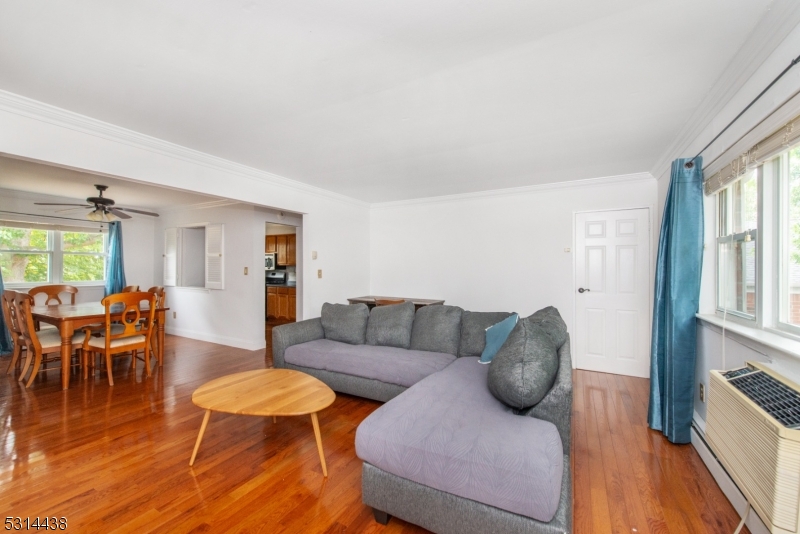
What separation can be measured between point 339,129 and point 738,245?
9.86 feet

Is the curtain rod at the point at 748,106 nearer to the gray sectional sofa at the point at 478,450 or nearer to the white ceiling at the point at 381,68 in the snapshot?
the white ceiling at the point at 381,68

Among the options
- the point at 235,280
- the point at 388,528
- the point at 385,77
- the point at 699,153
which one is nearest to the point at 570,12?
the point at 385,77

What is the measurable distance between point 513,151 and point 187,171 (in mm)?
3172

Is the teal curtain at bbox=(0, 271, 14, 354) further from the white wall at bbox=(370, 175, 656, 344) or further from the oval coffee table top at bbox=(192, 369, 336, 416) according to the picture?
the white wall at bbox=(370, 175, 656, 344)

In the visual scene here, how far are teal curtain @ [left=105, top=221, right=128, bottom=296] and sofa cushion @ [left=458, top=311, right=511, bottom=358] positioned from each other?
248 inches

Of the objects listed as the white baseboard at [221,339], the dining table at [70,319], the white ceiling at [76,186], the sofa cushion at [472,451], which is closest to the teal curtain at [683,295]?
the sofa cushion at [472,451]

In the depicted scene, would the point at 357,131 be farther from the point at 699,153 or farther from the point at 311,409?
the point at 699,153

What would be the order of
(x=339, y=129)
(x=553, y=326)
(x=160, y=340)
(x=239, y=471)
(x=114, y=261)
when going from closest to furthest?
(x=239, y=471)
(x=553, y=326)
(x=339, y=129)
(x=160, y=340)
(x=114, y=261)

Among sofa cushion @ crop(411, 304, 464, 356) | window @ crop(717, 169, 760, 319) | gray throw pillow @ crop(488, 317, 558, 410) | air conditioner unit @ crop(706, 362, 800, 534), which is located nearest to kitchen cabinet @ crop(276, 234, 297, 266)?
sofa cushion @ crop(411, 304, 464, 356)

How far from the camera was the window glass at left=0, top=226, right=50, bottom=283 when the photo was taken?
5.09 metres

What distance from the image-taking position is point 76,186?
472cm

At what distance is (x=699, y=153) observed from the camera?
2400 millimetres

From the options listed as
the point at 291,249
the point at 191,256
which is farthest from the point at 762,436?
the point at 291,249

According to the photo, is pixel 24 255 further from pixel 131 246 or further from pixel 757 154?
pixel 757 154
